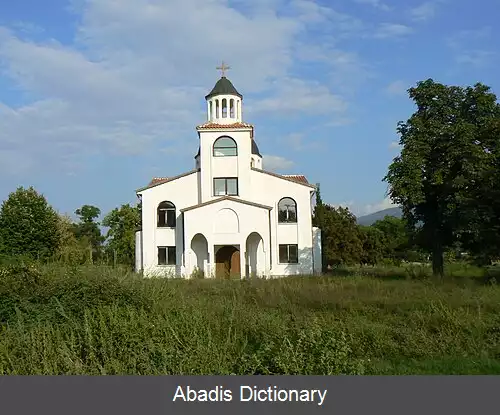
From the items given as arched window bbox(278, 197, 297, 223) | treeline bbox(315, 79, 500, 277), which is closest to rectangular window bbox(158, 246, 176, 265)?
arched window bbox(278, 197, 297, 223)

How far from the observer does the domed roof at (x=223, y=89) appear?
34375 millimetres

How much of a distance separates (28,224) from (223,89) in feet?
52.3

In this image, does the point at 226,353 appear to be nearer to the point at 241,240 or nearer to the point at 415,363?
the point at 415,363

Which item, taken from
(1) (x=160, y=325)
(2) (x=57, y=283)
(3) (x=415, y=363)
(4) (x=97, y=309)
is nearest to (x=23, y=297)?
(2) (x=57, y=283)

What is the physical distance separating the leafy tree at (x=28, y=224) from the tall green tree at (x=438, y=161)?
22.7 metres

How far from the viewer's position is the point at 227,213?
30828mm

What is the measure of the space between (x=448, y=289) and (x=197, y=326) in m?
9.23

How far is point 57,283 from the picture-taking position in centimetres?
941

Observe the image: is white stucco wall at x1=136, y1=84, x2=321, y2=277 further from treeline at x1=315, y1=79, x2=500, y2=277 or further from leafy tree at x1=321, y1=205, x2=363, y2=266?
leafy tree at x1=321, y1=205, x2=363, y2=266

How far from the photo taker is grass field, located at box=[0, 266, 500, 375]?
6672 millimetres

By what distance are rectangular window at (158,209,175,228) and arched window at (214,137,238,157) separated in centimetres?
453

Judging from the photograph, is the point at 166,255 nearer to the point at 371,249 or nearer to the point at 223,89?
the point at 223,89

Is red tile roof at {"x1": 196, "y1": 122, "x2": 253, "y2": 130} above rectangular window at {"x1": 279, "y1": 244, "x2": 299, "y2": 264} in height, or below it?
above

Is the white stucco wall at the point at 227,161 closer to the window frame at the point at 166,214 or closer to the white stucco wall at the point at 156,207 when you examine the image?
the white stucco wall at the point at 156,207
